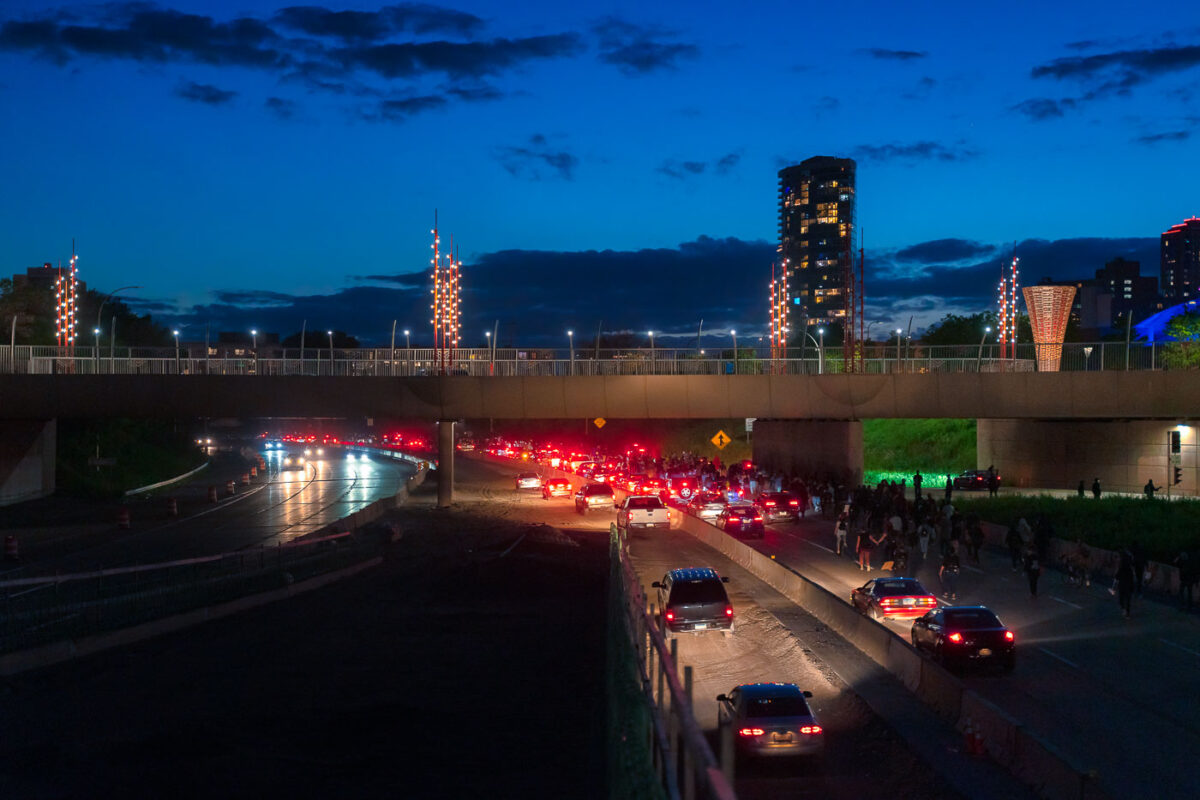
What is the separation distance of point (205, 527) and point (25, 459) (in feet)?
50.7

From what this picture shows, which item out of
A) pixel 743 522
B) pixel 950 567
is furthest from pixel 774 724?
pixel 743 522

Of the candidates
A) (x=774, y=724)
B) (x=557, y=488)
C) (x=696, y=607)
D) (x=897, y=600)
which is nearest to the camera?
(x=774, y=724)

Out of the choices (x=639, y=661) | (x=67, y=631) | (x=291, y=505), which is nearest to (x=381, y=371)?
(x=291, y=505)

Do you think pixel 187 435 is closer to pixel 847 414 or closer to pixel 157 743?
pixel 847 414

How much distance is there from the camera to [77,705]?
62.1ft

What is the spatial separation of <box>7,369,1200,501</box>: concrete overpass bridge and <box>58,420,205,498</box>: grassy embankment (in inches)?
417

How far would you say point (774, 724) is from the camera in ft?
47.4

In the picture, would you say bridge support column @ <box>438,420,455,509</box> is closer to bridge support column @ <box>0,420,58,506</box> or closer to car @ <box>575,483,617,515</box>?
car @ <box>575,483,617,515</box>

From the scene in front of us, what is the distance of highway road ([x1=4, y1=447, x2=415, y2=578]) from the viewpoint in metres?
39.6

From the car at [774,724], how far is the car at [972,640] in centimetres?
624

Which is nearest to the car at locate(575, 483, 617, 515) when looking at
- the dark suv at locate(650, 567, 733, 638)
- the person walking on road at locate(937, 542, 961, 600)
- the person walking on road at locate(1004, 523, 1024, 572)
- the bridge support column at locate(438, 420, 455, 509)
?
the bridge support column at locate(438, 420, 455, 509)

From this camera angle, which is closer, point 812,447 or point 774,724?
point 774,724

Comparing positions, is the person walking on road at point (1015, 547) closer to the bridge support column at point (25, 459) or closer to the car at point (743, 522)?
the car at point (743, 522)

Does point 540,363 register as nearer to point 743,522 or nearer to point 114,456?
point 743,522
